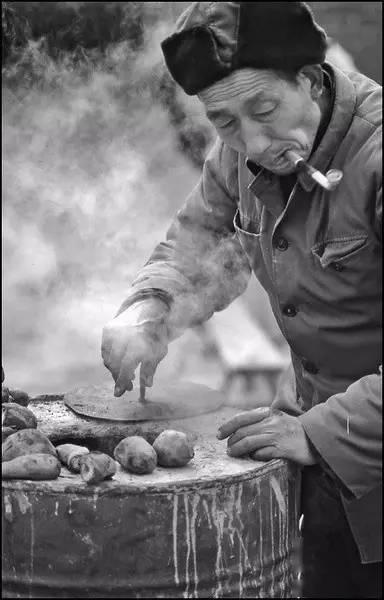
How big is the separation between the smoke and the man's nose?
2.33 meters

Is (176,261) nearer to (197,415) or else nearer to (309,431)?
(197,415)

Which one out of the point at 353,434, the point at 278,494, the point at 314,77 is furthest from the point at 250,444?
the point at 314,77

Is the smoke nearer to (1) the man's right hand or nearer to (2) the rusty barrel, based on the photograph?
(1) the man's right hand

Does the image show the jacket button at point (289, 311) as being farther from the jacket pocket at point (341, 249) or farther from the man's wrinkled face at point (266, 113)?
the man's wrinkled face at point (266, 113)

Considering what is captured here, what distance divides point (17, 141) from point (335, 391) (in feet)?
12.5

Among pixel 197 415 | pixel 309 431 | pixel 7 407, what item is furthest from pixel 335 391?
pixel 7 407

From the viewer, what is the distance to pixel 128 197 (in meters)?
5.53

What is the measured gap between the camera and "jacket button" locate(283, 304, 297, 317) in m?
2.66

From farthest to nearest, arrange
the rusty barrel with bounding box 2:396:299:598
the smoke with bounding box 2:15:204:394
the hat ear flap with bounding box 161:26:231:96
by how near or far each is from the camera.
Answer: the smoke with bounding box 2:15:204:394
the hat ear flap with bounding box 161:26:231:96
the rusty barrel with bounding box 2:396:299:598

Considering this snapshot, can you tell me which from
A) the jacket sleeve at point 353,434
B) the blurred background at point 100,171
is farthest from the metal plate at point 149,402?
the blurred background at point 100,171

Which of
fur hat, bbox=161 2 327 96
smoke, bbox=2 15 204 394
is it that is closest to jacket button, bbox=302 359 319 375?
fur hat, bbox=161 2 327 96

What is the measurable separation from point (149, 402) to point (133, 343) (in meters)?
0.29

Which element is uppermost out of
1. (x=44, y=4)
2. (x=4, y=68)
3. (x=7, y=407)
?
(x=44, y=4)

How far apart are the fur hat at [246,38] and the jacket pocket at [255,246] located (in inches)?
24.5
